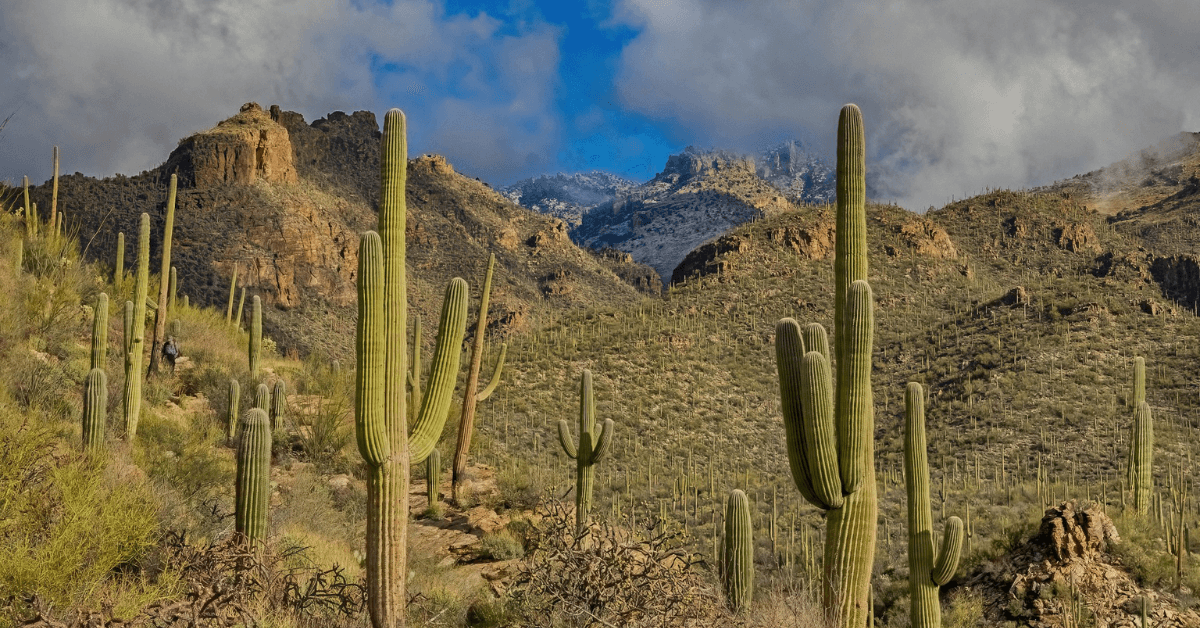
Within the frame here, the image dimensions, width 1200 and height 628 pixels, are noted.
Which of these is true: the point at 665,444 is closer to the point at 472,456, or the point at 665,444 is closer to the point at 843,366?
the point at 472,456

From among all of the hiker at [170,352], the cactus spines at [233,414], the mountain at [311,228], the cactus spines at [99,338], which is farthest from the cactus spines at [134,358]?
the mountain at [311,228]

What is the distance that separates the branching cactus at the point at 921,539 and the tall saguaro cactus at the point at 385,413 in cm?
561

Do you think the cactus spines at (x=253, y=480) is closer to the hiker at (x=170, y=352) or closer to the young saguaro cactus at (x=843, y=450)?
the young saguaro cactus at (x=843, y=450)

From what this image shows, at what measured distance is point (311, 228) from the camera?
1834 inches

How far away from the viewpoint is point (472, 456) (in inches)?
607

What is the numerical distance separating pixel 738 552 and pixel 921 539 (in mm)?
2661

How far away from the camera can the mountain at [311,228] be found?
39.5 metres

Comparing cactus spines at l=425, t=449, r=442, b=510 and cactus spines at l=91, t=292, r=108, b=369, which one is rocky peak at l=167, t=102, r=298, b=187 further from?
cactus spines at l=425, t=449, r=442, b=510

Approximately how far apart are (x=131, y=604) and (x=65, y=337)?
31.3 ft

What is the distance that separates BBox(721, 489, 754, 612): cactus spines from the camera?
7.47 meters

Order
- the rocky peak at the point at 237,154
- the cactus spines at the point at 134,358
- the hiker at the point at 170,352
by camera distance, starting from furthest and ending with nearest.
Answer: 1. the rocky peak at the point at 237,154
2. the hiker at the point at 170,352
3. the cactus spines at the point at 134,358

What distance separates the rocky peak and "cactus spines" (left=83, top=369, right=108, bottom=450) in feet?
136

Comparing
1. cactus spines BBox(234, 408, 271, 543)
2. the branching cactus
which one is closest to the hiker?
cactus spines BBox(234, 408, 271, 543)

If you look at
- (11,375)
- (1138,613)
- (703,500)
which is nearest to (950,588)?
(1138,613)
